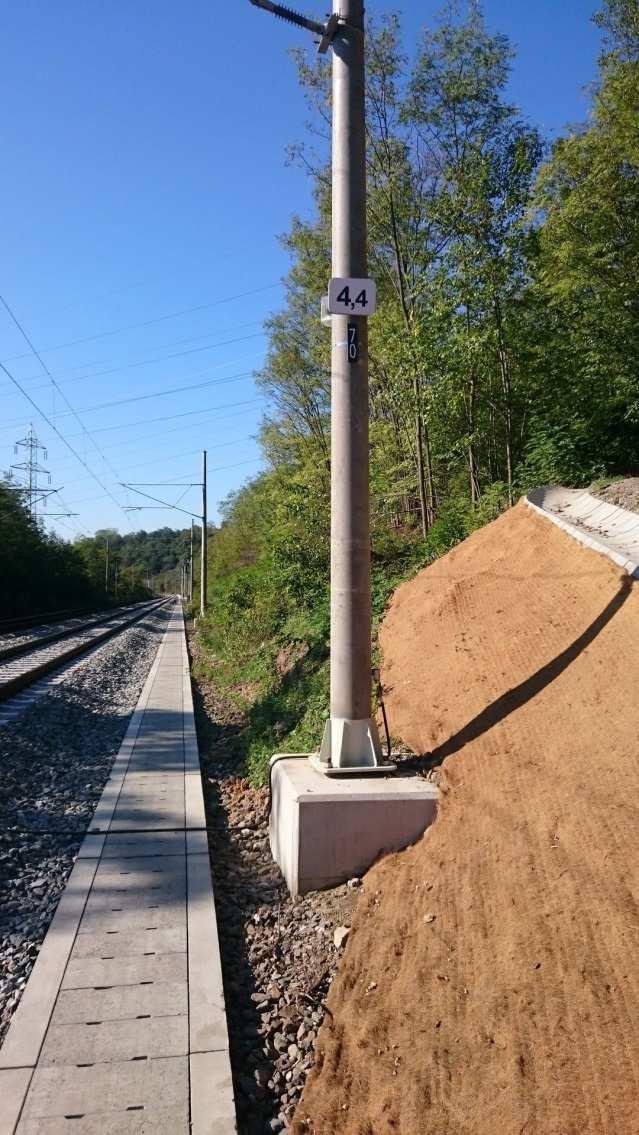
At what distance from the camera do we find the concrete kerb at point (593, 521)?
7.43 m

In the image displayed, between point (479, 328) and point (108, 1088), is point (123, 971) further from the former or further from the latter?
point (479, 328)

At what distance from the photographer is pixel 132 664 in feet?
68.7

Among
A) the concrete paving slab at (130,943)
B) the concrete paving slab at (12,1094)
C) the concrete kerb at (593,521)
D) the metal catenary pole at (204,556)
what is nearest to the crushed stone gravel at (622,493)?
the concrete kerb at (593,521)

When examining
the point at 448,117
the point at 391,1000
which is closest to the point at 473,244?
the point at 448,117

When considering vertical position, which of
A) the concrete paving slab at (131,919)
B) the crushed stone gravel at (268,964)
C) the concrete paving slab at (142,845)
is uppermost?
the concrete paving slab at (142,845)

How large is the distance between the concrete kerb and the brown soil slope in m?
1.09

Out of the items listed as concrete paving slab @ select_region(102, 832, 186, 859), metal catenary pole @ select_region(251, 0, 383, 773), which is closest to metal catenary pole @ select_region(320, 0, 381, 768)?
metal catenary pole @ select_region(251, 0, 383, 773)

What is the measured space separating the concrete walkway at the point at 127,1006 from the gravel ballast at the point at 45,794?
0.15 metres

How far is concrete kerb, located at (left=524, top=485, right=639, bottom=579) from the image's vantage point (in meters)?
7.43

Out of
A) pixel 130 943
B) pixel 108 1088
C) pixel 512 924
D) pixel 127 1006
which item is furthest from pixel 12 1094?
pixel 512 924

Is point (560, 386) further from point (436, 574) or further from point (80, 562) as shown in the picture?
point (80, 562)

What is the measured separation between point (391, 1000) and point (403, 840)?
135 centimetres

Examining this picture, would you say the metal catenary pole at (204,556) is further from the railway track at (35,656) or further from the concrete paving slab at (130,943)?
the concrete paving slab at (130,943)

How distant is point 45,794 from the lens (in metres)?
7.63
